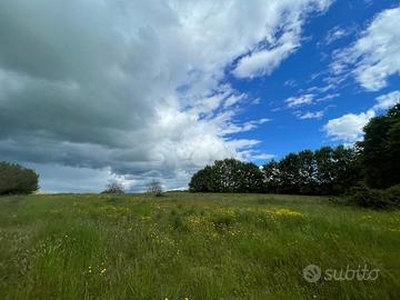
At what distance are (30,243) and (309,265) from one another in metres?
5.21

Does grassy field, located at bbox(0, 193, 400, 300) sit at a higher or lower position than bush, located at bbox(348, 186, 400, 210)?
lower

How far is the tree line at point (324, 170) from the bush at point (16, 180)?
49083 mm

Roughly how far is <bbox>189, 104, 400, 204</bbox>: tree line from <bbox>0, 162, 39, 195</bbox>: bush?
49.1 m

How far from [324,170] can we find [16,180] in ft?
228

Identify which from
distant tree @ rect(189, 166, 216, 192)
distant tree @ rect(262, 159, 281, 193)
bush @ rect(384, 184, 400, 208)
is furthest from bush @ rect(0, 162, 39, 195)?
bush @ rect(384, 184, 400, 208)

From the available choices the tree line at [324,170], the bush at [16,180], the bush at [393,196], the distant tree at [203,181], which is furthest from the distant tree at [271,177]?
the bush at [393,196]

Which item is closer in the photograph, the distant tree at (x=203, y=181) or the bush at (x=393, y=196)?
the bush at (x=393, y=196)

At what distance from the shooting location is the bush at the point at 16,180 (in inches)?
2662

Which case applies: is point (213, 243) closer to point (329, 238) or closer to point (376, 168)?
point (329, 238)

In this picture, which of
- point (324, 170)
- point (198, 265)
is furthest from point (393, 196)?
point (324, 170)

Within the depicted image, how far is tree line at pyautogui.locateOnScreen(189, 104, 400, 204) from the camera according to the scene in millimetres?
47250

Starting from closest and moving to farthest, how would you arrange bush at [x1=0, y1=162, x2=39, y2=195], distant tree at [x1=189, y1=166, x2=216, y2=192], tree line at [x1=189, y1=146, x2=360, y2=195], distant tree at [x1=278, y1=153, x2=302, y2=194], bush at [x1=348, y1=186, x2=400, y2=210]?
Answer: bush at [x1=348, y1=186, x2=400, y2=210]
bush at [x1=0, y1=162, x2=39, y2=195]
tree line at [x1=189, y1=146, x2=360, y2=195]
distant tree at [x1=278, y1=153, x2=302, y2=194]
distant tree at [x1=189, y1=166, x2=216, y2=192]

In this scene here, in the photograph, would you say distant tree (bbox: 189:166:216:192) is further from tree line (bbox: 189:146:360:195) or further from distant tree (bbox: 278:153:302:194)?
distant tree (bbox: 278:153:302:194)

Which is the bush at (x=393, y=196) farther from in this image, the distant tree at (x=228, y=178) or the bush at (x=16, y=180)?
the distant tree at (x=228, y=178)
